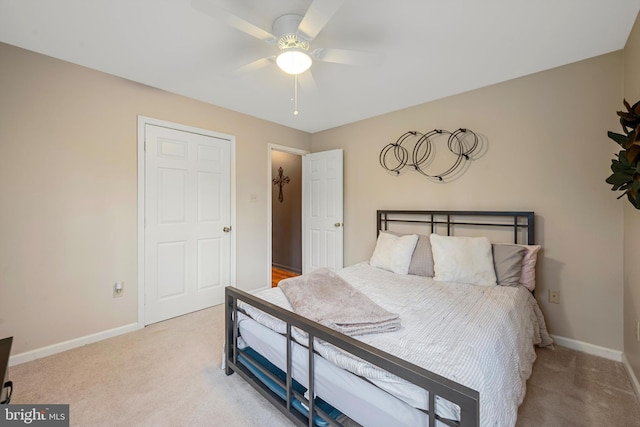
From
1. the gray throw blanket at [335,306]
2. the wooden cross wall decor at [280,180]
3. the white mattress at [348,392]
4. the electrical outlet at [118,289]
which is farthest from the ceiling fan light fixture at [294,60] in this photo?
the wooden cross wall decor at [280,180]

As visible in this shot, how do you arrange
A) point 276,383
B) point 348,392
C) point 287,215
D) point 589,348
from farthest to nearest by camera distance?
point 287,215, point 589,348, point 276,383, point 348,392

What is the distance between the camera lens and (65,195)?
2275mm

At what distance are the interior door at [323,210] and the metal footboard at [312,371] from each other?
2174 millimetres

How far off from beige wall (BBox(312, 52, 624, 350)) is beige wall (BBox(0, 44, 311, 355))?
10.7 ft

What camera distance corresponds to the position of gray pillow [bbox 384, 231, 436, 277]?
2588mm

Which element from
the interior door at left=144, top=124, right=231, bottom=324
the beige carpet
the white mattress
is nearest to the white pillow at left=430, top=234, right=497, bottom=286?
the beige carpet

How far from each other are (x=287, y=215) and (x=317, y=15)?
4.03 metres

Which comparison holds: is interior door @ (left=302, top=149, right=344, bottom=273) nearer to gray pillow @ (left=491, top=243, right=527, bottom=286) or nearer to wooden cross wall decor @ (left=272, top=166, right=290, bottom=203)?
wooden cross wall decor @ (left=272, top=166, right=290, bottom=203)

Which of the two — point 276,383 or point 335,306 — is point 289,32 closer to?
point 335,306

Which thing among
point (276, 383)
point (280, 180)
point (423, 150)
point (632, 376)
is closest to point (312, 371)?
point (276, 383)

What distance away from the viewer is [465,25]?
1.79 meters

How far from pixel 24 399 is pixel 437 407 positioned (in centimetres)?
244

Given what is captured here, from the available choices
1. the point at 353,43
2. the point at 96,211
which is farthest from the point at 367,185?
the point at 96,211

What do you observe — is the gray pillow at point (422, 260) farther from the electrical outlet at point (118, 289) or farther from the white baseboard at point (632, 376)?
the electrical outlet at point (118, 289)
